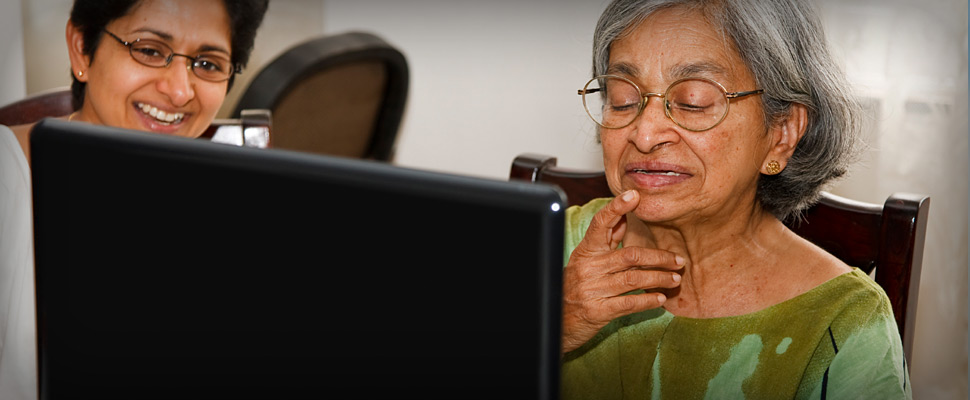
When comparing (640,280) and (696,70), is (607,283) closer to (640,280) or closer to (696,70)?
(640,280)

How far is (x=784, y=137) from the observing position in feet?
3.59

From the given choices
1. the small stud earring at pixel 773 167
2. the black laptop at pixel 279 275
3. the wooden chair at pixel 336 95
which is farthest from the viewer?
the wooden chair at pixel 336 95

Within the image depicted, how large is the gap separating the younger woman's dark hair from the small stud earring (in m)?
0.94

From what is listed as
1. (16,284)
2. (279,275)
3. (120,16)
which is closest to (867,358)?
(279,275)

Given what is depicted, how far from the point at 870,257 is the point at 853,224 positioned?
0.05m

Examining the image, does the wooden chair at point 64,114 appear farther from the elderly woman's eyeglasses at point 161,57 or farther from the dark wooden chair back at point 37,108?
the elderly woman's eyeglasses at point 161,57

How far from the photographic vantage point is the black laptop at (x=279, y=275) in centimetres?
38

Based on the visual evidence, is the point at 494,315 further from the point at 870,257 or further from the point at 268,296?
the point at 870,257

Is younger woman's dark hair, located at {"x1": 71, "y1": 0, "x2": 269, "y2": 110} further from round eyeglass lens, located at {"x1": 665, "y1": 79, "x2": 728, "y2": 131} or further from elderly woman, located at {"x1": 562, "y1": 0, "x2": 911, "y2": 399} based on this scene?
round eyeglass lens, located at {"x1": 665, "y1": 79, "x2": 728, "y2": 131}

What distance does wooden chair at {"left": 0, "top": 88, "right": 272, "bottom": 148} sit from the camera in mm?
1559

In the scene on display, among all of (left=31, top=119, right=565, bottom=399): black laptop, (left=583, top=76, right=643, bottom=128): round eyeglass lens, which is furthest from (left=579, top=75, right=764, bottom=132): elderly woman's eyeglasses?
(left=31, top=119, right=565, bottom=399): black laptop

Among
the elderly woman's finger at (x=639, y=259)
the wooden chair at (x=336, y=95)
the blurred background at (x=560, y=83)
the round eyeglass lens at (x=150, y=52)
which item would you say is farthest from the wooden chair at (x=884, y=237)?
the wooden chair at (x=336, y=95)

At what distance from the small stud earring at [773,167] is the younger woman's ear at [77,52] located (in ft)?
3.65

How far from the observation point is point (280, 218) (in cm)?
44
